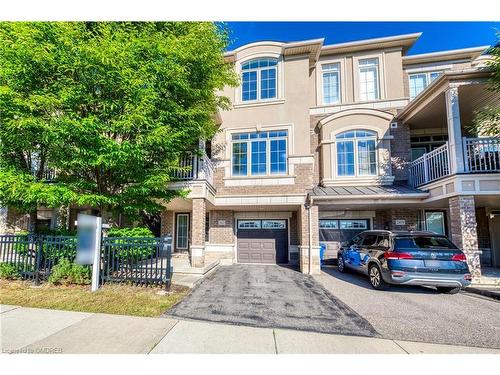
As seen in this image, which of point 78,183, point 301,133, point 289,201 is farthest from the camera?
point 301,133

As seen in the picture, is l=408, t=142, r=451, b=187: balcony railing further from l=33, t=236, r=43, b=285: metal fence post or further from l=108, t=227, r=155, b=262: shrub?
l=33, t=236, r=43, b=285: metal fence post

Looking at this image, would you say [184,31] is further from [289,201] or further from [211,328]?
[211,328]

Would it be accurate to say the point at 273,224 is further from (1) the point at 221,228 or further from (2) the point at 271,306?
(2) the point at 271,306

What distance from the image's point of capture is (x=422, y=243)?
696 centimetres

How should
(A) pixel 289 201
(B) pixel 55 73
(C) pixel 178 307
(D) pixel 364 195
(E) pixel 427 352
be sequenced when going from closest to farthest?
(E) pixel 427 352 < (C) pixel 178 307 < (B) pixel 55 73 < (D) pixel 364 195 < (A) pixel 289 201

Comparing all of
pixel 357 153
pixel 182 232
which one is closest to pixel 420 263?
pixel 357 153

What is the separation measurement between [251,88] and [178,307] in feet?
35.9

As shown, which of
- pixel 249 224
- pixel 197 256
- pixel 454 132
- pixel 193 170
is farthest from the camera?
pixel 249 224

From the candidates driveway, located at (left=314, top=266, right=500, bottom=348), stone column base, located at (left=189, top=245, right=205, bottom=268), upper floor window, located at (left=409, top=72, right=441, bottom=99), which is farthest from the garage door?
upper floor window, located at (left=409, top=72, right=441, bottom=99)

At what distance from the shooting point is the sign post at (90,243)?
6543 millimetres

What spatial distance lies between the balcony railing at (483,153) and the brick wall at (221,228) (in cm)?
967

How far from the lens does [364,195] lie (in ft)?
33.8

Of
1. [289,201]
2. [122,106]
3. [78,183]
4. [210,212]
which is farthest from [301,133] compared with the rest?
[78,183]

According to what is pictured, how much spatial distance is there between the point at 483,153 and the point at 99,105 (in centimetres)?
1252
